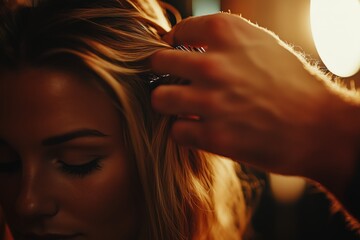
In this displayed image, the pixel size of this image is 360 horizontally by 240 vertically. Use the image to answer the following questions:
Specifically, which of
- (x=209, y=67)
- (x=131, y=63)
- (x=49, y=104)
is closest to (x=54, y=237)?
(x=49, y=104)

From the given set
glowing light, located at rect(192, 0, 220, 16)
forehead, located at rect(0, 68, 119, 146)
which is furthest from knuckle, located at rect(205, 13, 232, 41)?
glowing light, located at rect(192, 0, 220, 16)

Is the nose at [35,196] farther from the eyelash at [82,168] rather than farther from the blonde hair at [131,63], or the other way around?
the blonde hair at [131,63]

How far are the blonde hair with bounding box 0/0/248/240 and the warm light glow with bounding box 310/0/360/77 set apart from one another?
96 cm

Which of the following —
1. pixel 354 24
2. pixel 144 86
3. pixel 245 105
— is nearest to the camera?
pixel 245 105

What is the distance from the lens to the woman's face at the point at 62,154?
3.46 ft

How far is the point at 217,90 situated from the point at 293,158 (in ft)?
0.67

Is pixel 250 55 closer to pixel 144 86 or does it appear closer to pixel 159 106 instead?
pixel 159 106

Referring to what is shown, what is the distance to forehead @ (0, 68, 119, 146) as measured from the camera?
1.06 metres

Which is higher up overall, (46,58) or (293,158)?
(46,58)

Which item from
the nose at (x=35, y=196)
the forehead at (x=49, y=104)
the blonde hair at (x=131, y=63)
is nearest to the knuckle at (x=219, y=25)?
the blonde hair at (x=131, y=63)

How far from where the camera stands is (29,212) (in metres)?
1.05

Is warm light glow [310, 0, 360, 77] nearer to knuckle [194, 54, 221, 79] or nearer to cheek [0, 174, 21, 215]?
knuckle [194, 54, 221, 79]

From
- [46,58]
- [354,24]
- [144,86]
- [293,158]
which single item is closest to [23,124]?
[46,58]

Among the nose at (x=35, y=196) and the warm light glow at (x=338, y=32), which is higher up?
the warm light glow at (x=338, y=32)
